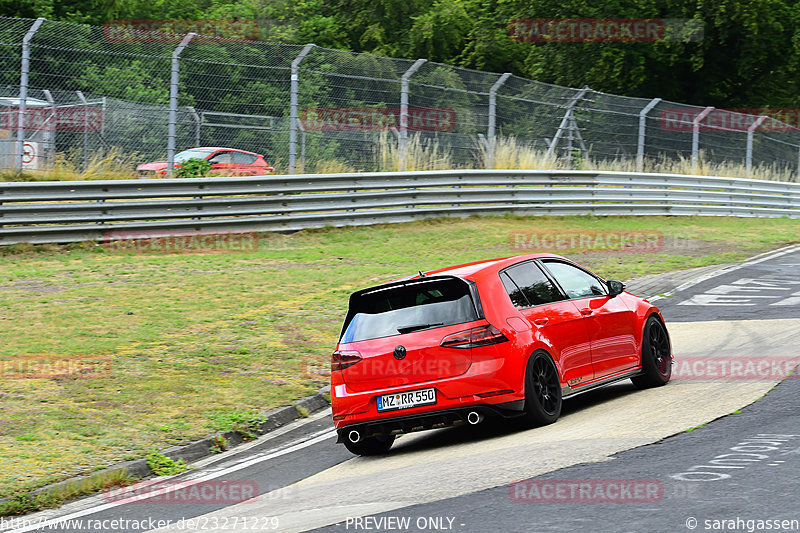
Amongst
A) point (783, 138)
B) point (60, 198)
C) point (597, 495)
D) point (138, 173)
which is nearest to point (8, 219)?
point (60, 198)

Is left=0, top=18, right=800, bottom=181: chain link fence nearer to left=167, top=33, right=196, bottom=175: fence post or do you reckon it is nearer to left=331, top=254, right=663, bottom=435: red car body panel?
left=167, top=33, right=196, bottom=175: fence post

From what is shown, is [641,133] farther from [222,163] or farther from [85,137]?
[85,137]

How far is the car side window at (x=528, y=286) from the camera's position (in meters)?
8.67

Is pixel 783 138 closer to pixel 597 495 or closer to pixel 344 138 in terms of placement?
pixel 344 138

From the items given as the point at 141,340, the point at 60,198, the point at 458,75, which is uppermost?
the point at 458,75

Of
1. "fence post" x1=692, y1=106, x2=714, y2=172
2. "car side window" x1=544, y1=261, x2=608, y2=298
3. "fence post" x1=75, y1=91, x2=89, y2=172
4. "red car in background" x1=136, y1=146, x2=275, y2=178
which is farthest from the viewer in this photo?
"fence post" x1=692, y1=106, x2=714, y2=172

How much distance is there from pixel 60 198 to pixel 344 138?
6578 millimetres

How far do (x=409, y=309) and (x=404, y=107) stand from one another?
48.6 feet

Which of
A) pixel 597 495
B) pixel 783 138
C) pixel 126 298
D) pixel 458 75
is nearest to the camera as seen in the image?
pixel 597 495

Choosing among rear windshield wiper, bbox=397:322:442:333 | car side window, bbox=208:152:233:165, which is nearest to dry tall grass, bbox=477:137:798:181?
car side window, bbox=208:152:233:165

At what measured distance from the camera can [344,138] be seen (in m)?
21.7

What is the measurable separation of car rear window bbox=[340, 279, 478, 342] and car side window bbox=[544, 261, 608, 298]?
136cm

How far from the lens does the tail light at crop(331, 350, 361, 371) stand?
8.43 metres

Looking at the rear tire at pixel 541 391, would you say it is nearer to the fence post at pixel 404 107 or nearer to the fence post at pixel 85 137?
the fence post at pixel 85 137
